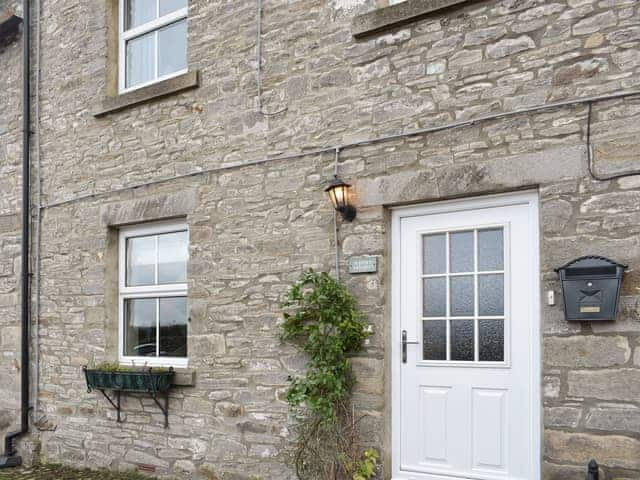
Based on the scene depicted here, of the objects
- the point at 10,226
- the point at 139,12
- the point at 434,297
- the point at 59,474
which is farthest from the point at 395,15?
the point at 59,474

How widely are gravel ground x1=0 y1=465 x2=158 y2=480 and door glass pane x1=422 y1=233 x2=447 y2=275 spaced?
125 inches

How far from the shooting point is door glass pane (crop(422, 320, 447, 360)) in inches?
201

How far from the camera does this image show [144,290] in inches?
273

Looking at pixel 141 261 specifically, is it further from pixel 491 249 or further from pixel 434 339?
pixel 491 249

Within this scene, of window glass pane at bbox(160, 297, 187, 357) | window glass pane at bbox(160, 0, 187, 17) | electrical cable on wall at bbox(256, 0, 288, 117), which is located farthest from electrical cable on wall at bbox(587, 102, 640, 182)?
window glass pane at bbox(160, 0, 187, 17)

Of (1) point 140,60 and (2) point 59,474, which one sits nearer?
(2) point 59,474

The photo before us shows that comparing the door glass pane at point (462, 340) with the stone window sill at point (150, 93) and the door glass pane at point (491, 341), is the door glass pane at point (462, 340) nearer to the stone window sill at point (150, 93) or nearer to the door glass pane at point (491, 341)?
the door glass pane at point (491, 341)

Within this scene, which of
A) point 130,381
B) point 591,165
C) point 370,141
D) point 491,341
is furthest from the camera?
point 130,381

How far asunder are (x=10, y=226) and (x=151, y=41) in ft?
8.65

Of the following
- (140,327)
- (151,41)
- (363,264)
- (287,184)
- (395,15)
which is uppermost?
(151,41)

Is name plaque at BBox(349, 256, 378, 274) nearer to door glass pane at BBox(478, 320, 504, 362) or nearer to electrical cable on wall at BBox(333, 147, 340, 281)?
electrical cable on wall at BBox(333, 147, 340, 281)

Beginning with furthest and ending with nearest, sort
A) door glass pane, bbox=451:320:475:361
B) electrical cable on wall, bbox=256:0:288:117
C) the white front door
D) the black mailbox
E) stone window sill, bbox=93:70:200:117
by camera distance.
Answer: stone window sill, bbox=93:70:200:117
electrical cable on wall, bbox=256:0:288:117
door glass pane, bbox=451:320:475:361
the white front door
the black mailbox

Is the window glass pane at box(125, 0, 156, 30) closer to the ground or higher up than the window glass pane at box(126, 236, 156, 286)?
higher up

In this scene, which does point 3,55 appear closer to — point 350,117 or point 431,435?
point 350,117
